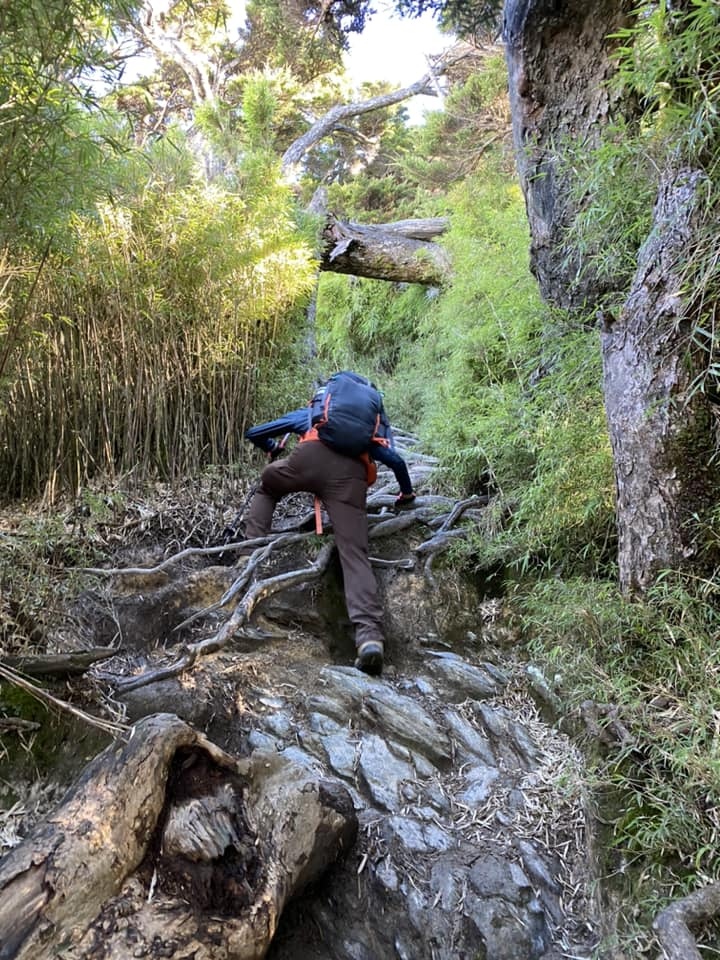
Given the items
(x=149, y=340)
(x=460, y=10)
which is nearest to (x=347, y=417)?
(x=149, y=340)

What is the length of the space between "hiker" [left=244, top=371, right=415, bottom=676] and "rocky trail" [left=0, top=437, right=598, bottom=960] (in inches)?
9.7

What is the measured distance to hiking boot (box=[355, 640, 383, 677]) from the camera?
2363 mm

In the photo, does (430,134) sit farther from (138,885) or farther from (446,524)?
(138,885)

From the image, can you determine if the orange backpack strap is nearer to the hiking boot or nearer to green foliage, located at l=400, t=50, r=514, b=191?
the hiking boot

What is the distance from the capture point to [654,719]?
4.61 ft

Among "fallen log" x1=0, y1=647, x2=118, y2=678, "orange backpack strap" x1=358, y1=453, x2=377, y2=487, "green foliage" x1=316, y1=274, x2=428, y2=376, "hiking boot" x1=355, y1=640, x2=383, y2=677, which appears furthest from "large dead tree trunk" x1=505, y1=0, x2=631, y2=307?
"green foliage" x1=316, y1=274, x2=428, y2=376

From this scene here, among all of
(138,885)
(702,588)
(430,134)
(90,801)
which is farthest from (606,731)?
(430,134)

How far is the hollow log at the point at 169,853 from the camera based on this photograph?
1.25 meters

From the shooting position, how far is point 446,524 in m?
2.97

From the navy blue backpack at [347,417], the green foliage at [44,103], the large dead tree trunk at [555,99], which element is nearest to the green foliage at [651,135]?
the large dead tree trunk at [555,99]

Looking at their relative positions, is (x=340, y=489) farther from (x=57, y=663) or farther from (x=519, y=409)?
(x=57, y=663)

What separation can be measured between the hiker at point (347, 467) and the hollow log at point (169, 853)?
0.92m

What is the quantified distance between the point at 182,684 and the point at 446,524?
1.50 meters

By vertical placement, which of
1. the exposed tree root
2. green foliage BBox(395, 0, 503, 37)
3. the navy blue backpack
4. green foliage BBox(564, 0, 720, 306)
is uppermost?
green foliage BBox(395, 0, 503, 37)
